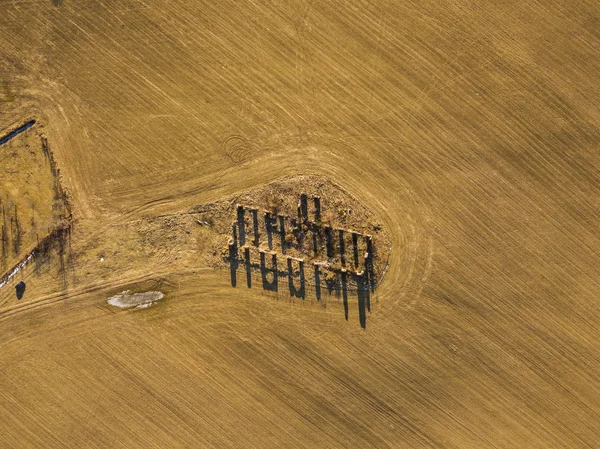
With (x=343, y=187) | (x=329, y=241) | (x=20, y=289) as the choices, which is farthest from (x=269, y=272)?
(x=20, y=289)

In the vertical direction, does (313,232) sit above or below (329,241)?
above

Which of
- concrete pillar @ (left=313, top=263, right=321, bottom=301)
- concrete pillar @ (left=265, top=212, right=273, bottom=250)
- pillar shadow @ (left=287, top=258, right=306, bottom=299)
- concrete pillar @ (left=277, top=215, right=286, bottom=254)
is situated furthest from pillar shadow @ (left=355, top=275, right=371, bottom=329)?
concrete pillar @ (left=265, top=212, right=273, bottom=250)

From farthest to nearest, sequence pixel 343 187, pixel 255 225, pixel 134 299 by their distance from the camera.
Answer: pixel 134 299, pixel 255 225, pixel 343 187

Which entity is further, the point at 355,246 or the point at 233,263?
the point at 233,263

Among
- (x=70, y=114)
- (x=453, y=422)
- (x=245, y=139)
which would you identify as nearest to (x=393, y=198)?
(x=245, y=139)

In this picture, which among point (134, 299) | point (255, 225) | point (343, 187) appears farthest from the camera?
point (134, 299)

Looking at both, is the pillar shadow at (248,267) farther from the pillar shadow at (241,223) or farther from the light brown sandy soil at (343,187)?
the light brown sandy soil at (343,187)

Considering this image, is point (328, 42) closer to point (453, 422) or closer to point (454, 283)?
point (454, 283)

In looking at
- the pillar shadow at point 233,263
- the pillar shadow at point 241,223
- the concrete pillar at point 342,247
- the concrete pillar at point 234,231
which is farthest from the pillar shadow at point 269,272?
the concrete pillar at point 342,247

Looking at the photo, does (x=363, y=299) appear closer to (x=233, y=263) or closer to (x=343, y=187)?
(x=343, y=187)
